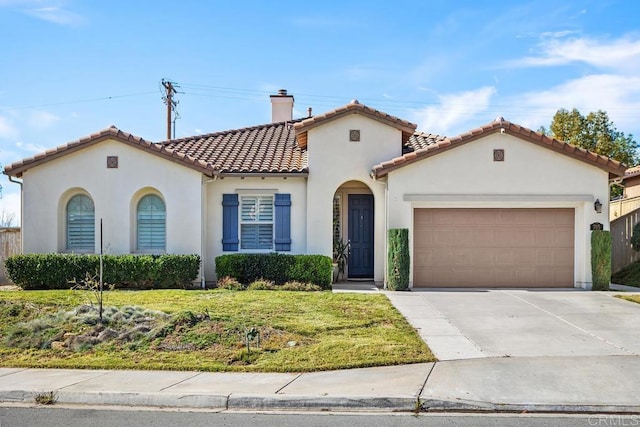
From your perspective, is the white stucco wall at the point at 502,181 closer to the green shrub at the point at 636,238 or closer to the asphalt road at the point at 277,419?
the green shrub at the point at 636,238

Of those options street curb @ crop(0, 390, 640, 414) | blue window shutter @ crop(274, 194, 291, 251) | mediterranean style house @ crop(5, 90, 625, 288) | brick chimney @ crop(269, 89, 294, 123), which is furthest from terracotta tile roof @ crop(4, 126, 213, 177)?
street curb @ crop(0, 390, 640, 414)

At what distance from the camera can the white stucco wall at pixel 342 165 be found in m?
16.6

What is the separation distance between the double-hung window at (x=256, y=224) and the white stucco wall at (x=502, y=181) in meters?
3.58

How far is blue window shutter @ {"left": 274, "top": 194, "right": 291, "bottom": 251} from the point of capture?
1667 cm

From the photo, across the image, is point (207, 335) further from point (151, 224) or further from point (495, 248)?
point (495, 248)

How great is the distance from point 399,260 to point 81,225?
8.62 m

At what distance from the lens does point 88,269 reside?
1521cm

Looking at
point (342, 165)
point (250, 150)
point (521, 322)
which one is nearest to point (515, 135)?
point (342, 165)

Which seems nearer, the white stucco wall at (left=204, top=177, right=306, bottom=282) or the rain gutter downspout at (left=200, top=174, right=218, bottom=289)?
the rain gutter downspout at (left=200, top=174, right=218, bottom=289)

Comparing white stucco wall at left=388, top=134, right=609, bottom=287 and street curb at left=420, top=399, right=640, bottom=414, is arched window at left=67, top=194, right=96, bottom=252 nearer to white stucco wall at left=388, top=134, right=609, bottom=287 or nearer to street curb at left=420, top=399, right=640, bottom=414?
white stucco wall at left=388, top=134, right=609, bottom=287

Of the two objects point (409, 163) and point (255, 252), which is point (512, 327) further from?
point (255, 252)

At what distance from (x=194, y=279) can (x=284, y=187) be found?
11.6ft

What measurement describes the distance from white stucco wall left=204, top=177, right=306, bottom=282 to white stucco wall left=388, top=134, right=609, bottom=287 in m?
2.71

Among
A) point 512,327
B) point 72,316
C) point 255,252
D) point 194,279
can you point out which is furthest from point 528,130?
point 72,316
